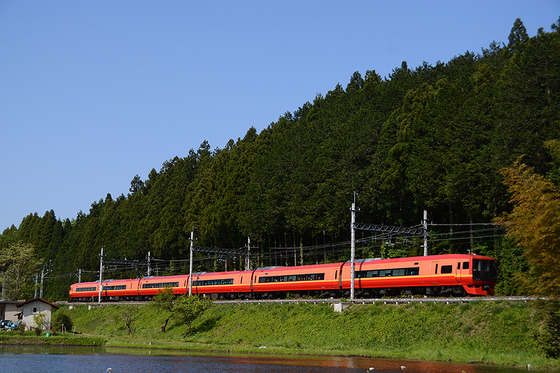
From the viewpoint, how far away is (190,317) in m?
44.8

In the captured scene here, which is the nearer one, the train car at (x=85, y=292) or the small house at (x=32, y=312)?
the small house at (x=32, y=312)

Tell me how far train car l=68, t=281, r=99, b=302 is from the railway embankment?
26.4 metres

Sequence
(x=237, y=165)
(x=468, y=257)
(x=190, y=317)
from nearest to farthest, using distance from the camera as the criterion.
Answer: (x=468, y=257) < (x=190, y=317) < (x=237, y=165)

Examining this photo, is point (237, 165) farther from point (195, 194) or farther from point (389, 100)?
point (389, 100)

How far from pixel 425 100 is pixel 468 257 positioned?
22.3 meters

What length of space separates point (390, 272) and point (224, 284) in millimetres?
20688

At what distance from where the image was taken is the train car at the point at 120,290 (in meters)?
67.2

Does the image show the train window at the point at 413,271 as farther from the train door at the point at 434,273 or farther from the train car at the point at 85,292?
the train car at the point at 85,292

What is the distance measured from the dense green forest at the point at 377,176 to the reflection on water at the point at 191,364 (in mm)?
11385

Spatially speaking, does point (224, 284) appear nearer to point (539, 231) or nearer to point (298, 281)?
point (298, 281)

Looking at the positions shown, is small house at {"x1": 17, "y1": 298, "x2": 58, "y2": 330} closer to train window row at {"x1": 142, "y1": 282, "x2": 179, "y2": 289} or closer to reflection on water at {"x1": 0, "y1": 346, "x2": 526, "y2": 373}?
train window row at {"x1": 142, "y1": 282, "x2": 179, "y2": 289}

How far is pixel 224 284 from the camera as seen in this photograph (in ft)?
178

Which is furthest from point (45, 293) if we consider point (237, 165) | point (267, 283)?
point (267, 283)

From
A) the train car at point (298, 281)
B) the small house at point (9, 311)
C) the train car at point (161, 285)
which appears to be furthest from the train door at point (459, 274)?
the small house at point (9, 311)
